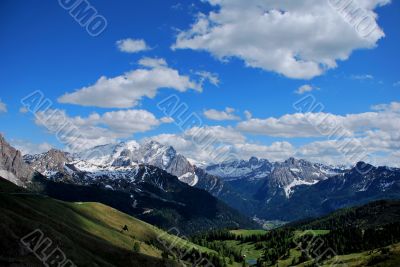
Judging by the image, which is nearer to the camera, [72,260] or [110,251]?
A: [72,260]

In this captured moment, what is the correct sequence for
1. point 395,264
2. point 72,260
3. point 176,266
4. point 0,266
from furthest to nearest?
point 395,264 → point 176,266 → point 72,260 → point 0,266

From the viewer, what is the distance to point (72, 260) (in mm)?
121875

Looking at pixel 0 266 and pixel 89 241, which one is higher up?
pixel 89 241

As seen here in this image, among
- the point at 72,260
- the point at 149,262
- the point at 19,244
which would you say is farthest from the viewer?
the point at 149,262

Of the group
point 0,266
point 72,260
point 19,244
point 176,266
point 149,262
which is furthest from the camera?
point 176,266

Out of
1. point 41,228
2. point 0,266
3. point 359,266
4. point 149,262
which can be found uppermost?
point 359,266

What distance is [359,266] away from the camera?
199750 millimetres

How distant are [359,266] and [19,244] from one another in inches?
5697

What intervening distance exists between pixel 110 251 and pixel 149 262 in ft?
42.6

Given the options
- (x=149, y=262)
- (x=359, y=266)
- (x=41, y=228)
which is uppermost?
(x=359, y=266)

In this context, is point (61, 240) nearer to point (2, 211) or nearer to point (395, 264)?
point (2, 211)

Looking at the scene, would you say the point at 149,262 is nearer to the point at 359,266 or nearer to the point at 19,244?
the point at 19,244

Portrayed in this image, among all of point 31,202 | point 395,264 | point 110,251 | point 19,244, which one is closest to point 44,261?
point 19,244

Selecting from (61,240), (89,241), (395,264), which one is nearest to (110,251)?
(89,241)
